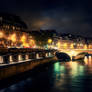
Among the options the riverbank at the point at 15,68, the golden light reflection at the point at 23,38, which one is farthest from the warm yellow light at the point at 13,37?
the riverbank at the point at 15,68

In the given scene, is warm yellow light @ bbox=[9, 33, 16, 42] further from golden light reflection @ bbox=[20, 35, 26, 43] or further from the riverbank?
the riverbank

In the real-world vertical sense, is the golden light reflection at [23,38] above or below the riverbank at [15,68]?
above

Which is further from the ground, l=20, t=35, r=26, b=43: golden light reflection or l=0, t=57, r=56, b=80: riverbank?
l=20, t=35, r=26, b=43: golden light reflection

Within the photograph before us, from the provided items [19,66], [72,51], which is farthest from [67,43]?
[19,66]

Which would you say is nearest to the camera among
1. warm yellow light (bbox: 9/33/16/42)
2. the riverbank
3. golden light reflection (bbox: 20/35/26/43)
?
the riverbank

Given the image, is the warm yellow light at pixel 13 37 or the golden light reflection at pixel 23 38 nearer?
the warm yellow light at pixel 13 37

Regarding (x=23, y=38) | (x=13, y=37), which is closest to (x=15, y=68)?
(x=13, y=37)

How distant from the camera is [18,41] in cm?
7712

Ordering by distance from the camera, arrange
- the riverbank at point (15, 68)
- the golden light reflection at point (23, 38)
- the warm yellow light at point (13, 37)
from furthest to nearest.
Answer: the golden light reflection at point (23, 38) < the warm yellow light at point (13, 37) < the riverbank at point (15, 68)

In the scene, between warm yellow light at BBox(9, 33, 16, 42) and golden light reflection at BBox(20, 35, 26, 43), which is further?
golden light reflection at BBox(20, 35, 26, 43)

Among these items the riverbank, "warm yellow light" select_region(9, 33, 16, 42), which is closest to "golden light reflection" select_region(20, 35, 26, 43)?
"warm yellow light" select_region(9, 33, 16, 42)

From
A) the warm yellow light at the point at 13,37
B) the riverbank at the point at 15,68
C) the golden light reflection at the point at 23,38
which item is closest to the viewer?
the riverbank at the point at 15,68

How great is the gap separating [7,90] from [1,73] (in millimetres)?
4592

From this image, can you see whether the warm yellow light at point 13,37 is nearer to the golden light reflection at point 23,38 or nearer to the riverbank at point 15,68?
the golden light reflection at point 23,38
